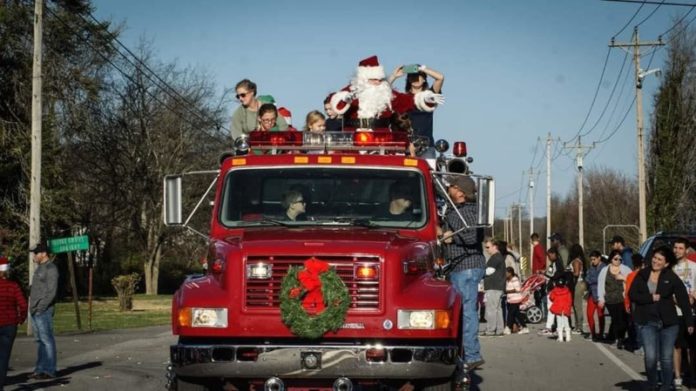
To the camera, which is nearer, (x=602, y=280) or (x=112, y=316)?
(x=602, y=280)

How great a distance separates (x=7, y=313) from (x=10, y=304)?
0.42ft

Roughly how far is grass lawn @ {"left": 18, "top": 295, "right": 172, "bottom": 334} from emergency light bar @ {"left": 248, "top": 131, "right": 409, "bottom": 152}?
18092 mm

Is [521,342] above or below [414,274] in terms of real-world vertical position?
below

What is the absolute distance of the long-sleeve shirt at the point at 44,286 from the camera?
675 inches

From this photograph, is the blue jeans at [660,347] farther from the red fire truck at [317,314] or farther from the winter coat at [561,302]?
the winter coat at [561,302]

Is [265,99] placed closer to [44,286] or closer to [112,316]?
[44,286]

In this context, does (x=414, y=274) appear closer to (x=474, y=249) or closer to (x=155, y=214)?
(x=474, y=249)

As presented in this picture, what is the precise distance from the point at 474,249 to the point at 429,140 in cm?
156

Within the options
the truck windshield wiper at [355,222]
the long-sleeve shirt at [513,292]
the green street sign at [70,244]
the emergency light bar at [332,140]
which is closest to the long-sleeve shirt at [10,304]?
the emergency light bar at [332,140]

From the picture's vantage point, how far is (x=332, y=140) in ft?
39.5

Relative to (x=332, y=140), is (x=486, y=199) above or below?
below

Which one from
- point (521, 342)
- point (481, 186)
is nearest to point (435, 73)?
point (481, 186)

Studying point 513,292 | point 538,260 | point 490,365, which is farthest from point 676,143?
point 490,365

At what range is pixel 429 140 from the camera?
46.6ft
